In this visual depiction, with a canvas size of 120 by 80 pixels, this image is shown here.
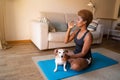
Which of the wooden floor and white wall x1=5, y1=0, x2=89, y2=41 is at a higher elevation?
white wall x1=5, y1=0, x2=89, y2=41

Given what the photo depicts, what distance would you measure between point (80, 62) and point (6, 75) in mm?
1007

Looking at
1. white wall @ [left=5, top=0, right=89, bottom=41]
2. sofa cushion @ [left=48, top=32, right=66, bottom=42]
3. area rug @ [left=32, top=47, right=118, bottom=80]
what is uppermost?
white wall @ [left=5, top=0, right=89, bottom=41]

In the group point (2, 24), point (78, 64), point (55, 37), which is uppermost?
point (2, 24)

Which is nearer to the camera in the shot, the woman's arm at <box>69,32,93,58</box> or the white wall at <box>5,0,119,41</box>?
the woman's arm at <box>69,32,93,58</box>

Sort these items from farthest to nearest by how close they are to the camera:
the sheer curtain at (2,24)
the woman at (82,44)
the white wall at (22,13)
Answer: the white wall at (22,13) → the sheer curtain at (2,24) → the woman at (82,44)

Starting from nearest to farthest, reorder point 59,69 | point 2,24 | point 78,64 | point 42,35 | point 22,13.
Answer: point 78,64
point 59,69
point 42,35
point 2,24
point 22,13

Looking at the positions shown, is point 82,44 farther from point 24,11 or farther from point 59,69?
point 24,11

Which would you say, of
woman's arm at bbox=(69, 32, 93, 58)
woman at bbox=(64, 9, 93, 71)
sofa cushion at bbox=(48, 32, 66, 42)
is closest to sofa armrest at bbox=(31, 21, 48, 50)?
sofa cushion at bbox=(48, 32, 66, 42)

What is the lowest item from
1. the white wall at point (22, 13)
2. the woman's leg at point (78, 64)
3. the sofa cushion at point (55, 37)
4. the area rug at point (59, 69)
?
the area rug at point (59, 69)

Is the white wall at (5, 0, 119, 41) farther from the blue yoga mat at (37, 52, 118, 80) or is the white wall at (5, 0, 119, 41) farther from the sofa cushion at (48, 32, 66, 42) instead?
the blue yoga mat at (37, 52, 118, 80)

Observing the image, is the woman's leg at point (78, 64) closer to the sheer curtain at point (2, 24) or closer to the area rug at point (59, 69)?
the area rug at point (59, 69)

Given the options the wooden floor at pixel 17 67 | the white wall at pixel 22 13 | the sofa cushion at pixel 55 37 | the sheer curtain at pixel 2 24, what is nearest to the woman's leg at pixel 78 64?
the wooden floor at pixel 17 67

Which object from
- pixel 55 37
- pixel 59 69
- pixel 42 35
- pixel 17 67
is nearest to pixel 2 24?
pixel 42 35

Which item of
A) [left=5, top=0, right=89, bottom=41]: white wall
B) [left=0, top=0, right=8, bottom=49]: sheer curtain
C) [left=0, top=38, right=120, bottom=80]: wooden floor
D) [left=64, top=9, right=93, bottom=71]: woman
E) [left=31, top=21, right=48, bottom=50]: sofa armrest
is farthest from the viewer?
[left=5, top=0, right=89, bottom=41]: white wall
